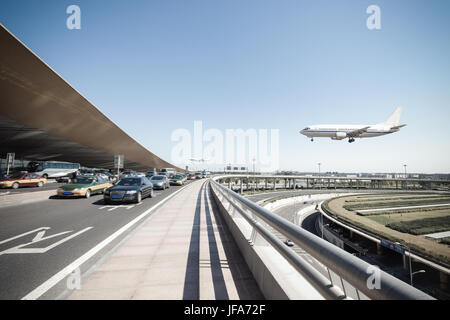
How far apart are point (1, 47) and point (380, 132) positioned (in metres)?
55.2

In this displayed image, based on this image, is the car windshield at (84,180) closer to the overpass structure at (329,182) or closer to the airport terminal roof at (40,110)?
the airport terminal roof at (40,110)

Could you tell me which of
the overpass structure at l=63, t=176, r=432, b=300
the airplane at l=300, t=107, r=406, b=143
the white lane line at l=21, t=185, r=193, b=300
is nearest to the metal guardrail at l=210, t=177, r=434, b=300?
the overpass structure at l=63, t=176, r=432, b=300

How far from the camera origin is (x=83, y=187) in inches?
507

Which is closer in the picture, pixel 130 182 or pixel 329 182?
pixel 130 182

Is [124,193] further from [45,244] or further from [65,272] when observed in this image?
[65,272]

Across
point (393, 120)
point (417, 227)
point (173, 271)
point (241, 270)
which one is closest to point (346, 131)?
point (417, 227)

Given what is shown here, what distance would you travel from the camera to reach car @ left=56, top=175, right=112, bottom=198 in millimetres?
12492

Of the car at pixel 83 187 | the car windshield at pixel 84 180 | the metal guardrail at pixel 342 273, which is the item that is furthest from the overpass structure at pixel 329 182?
the metal guardrail at pixel 342 273

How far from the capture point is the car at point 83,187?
12.5 metres

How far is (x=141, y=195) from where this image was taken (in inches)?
469

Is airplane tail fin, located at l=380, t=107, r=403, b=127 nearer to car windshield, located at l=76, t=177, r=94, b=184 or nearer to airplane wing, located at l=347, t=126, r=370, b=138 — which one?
airplane wing, located at l=347, t=126, r=370, b=138

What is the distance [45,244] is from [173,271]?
368 centimetres

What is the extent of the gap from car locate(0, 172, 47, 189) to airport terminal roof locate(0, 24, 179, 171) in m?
7.33

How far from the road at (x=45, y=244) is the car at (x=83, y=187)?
464cm
